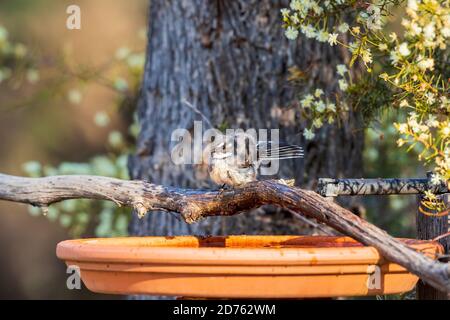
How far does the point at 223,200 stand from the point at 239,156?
0.21 m

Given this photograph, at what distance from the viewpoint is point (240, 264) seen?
185cm

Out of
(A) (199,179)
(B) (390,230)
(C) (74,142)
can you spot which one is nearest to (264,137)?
(A) (199,179)

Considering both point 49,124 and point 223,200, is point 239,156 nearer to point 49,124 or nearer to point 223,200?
point 223,200

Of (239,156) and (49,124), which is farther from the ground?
(49,124)

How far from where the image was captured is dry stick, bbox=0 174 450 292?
6.10 feet

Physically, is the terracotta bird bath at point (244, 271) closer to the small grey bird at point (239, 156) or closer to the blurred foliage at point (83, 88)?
the small grey bird at point (239, 156)

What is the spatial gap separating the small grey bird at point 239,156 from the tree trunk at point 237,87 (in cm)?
Answer: 78

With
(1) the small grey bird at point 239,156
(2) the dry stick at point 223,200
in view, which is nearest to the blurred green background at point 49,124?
(2) the dry stick at point 223,200

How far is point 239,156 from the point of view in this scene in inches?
92.7

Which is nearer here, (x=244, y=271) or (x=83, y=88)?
(x=244, y=271)

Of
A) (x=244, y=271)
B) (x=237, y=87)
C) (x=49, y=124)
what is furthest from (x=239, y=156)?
(x=49, y=124)

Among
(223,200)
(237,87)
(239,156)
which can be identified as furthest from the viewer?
(237,87)
